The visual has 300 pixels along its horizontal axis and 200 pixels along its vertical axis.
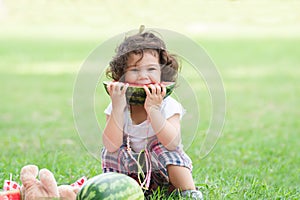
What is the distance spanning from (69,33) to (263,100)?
11963 millimetres

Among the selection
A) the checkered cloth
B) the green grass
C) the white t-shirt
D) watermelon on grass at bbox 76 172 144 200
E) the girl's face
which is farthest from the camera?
the green grass

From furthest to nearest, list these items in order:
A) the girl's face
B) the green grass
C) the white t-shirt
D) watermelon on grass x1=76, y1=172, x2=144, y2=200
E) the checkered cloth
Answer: the green grass, the white t-shirt, the girl's face, the checkered cloth, watermelon on grass x1=76, y1=172, x2=144, y2=200

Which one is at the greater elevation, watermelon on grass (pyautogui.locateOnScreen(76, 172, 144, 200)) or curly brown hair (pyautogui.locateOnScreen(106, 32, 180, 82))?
curly brown hair (pyautogui.locateOnScreen(106, 32, 180, 82))

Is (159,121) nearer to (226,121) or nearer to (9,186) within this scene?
(9,186)

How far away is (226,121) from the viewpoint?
7.41m

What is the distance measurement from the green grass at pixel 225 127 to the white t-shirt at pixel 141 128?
1.57 feet

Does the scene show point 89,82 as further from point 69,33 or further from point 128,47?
point 69,33

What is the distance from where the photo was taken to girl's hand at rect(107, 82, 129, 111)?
332 centimetres

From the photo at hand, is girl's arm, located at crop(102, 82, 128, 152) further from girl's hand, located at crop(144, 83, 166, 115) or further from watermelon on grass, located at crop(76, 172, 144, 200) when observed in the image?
watermelon on grass, located at crop(76, 172, 144, 200)

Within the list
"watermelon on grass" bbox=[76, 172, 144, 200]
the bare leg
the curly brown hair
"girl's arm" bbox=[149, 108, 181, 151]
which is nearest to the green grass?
the bare leg

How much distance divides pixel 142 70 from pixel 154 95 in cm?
19

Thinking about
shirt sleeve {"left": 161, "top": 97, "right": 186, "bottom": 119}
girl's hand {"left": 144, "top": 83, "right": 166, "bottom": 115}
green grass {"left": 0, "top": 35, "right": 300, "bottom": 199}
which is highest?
girl's hand {"left": 144, "top": 83, "right": 166, "bottom": 115}

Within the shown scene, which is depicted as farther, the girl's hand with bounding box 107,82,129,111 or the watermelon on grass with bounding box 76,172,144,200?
the girl's hand with bounding box 107,82,129,111

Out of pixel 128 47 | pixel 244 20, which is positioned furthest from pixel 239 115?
pixel 244 20
